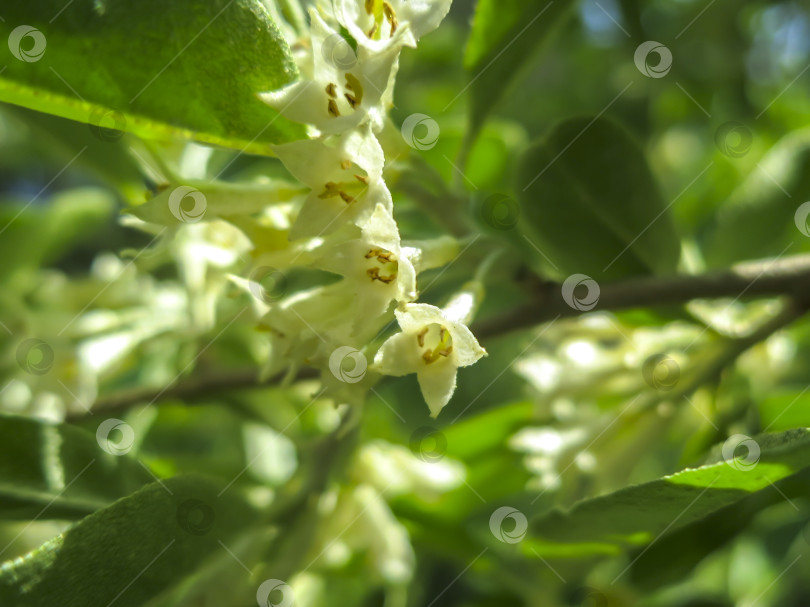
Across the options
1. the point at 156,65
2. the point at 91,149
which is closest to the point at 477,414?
the point at 91,149

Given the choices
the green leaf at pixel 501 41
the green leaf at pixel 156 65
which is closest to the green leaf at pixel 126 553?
the green leaf at pixel 156 65

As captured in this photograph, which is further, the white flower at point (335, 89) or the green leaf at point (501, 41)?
the green leaf at point (501, 41)

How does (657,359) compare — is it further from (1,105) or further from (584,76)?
(584,76)

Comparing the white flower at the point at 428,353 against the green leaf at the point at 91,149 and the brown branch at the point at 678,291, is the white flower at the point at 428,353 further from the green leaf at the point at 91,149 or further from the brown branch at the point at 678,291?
the green leaf at the point at 91,149

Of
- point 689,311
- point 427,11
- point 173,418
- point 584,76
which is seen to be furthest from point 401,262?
point 584,76

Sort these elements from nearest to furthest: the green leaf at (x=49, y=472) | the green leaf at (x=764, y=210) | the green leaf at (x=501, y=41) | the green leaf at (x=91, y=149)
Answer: the green leaf at (x=49, y=472)
the green leaf at (x=501, y=41)
the green leaf at (x=91, y=149)
the green leaf at (x=764, y=210)
